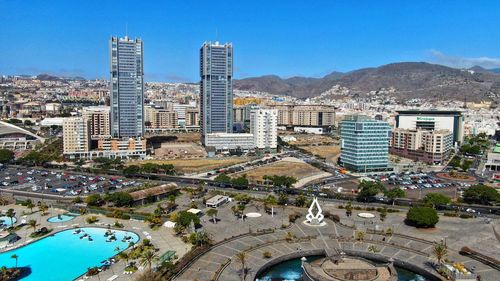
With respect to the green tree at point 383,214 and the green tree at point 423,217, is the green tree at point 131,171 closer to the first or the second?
the green tree at point 383,214

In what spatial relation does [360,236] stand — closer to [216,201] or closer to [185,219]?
[185,219]

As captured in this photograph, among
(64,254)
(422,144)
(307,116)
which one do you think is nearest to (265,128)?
(422,144)

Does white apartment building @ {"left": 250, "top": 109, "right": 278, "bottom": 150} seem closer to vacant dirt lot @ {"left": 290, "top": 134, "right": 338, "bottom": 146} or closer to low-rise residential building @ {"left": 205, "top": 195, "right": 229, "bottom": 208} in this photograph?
vacant dirt lot @ {"left": 290, "top": 134, "right": 338, "bottom": 146}

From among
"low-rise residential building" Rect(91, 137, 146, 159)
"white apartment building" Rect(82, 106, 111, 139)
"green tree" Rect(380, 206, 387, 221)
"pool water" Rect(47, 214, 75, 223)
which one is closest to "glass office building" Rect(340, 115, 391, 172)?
"green tree" Rect(380, 206, 387, 221)

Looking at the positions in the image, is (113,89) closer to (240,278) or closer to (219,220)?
(219,220)

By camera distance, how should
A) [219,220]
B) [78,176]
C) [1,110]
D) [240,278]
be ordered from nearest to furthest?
[240,278], [219,220], [78,176], [1,110]

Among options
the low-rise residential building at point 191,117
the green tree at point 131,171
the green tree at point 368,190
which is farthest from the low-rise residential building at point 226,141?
the low-rise residential building at point 191,117

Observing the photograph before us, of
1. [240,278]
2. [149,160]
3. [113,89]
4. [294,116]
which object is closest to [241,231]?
[240,278]
